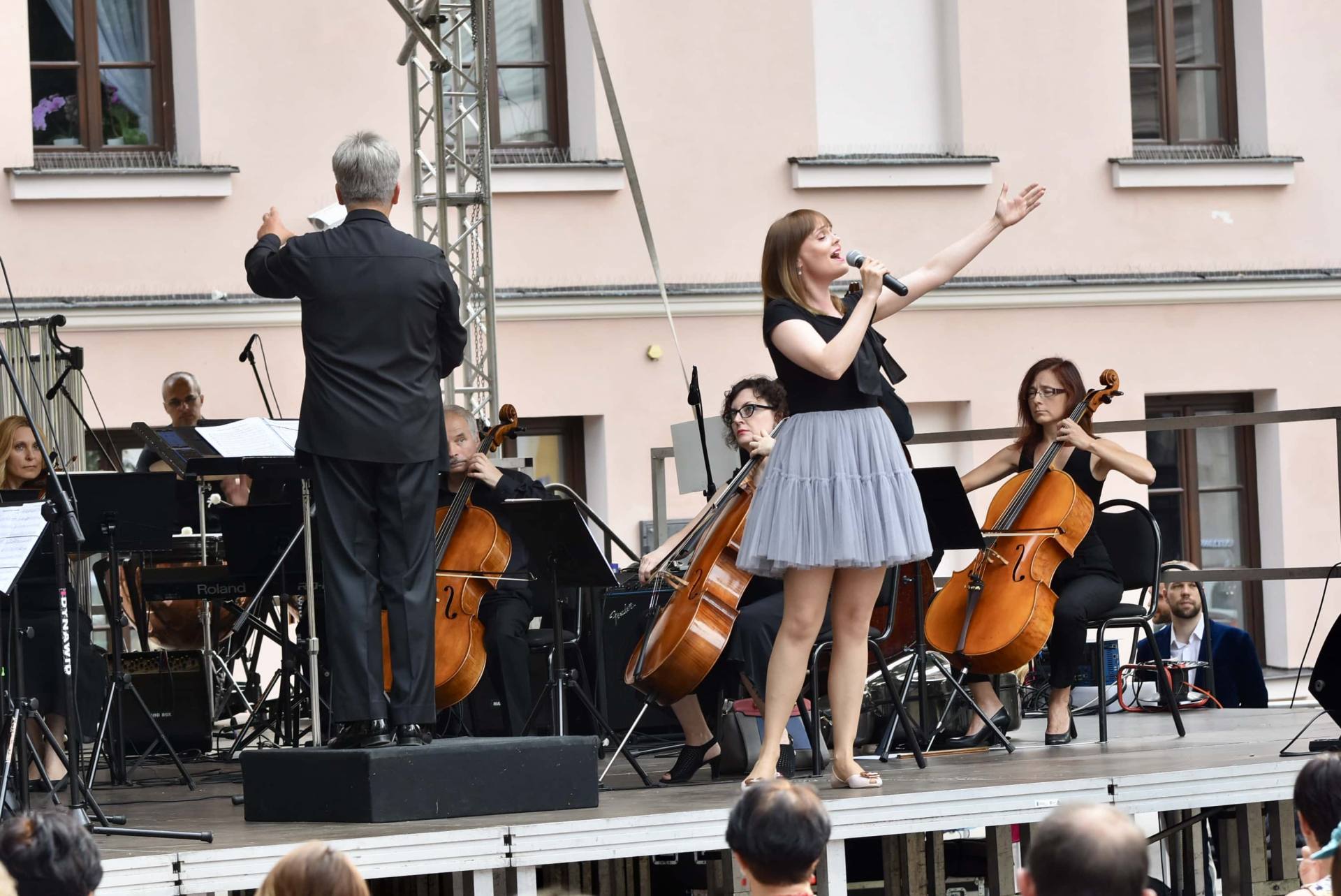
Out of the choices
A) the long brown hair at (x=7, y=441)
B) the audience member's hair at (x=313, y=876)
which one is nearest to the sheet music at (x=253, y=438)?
the long brown hair at (x=7, y=441)

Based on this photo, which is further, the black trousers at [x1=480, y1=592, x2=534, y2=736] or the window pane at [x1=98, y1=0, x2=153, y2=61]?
the window pane at [x1=98, y1=0, x2=153, y2=61]

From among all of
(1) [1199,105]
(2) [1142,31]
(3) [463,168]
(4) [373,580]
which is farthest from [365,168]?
(1) [1199,105]

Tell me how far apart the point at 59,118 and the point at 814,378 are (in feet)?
23.1

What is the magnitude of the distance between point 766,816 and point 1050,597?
3416mm

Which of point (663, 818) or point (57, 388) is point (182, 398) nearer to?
point (57, 388)

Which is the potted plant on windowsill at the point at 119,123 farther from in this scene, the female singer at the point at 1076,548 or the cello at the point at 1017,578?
the cello at the point at 1017,578

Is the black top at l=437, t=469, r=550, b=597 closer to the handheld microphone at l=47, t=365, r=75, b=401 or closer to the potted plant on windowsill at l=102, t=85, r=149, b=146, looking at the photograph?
the handheld microphone at l=47, t=365, r=75, b=401

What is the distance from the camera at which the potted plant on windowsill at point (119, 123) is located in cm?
1110

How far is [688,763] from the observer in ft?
20.5

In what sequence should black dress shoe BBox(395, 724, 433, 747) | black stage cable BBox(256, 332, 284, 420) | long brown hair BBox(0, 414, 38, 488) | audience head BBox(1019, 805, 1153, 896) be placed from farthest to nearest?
1. black stage cable BBox(256, 332, 284, 420)
2. long brown hair BBox(0, 414, 38, 488)
3. black dress shoe BBox(395, 724, 433, 747)
4. audience head BBox(1019, 805, 1153, 896)

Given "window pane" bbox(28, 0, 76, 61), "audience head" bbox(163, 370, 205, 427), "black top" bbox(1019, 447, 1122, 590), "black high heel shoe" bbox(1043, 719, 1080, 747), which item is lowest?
"black high heel shoe" bbox(1043, 719, 1080, 747)

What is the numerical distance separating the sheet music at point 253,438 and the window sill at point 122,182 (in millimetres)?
4244

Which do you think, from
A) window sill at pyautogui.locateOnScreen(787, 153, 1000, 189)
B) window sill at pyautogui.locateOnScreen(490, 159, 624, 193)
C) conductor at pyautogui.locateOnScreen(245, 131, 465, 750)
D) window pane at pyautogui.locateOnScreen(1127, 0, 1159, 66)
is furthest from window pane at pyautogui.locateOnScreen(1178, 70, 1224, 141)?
conductor at pyautogui.locateOnScreen(245, 131, 465, 750)

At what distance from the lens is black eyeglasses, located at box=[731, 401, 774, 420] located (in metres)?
6.28
